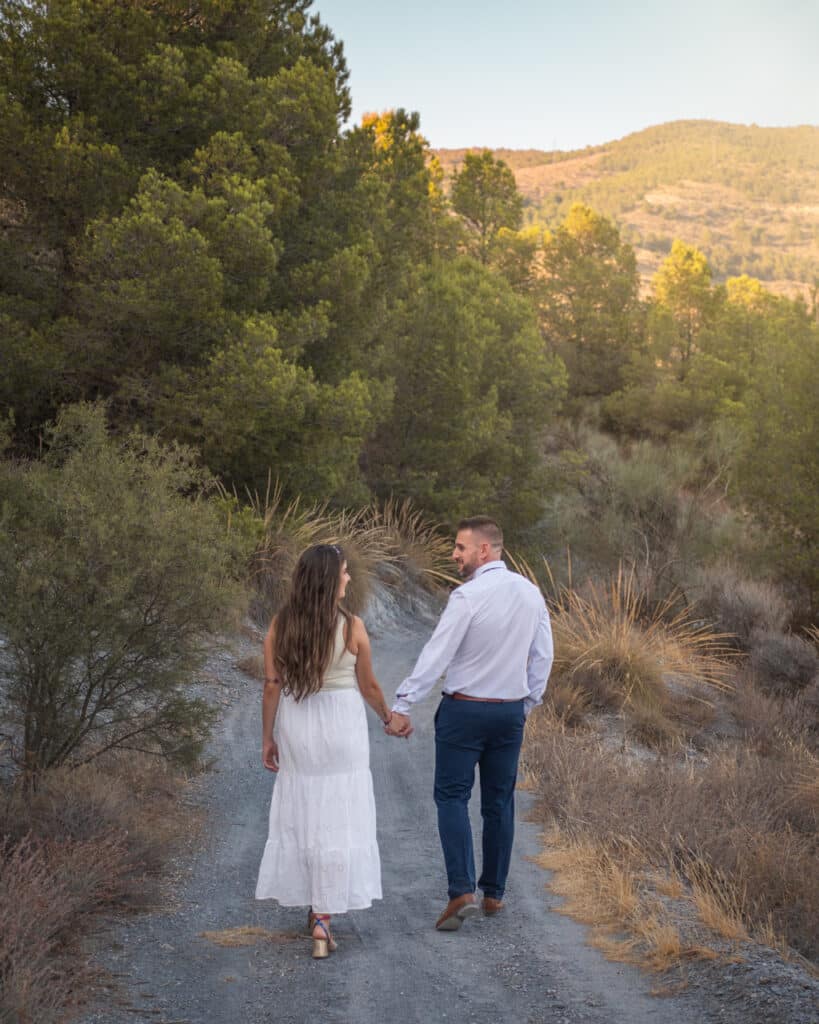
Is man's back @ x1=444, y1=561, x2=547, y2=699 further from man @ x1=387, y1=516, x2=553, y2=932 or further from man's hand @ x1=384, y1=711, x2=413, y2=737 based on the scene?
man's hand @ x1=384, y1=711, x2=413, y2=737

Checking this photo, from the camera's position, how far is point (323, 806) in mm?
5078

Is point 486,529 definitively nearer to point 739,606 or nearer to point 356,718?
point 356,718

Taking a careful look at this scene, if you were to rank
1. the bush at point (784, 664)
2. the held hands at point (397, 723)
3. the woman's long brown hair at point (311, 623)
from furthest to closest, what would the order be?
the bush at point (784, 664) → the held hands at point (397, 723) → the woman's long brown hair at point (311, 623)

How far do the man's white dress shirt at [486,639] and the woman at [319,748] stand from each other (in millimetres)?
389

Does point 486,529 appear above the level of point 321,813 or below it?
above

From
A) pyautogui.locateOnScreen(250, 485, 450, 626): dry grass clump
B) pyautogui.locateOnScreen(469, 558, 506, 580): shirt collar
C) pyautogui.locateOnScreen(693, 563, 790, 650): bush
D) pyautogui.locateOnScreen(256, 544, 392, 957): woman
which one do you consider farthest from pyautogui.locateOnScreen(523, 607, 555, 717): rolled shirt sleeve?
pyautogui.locateOnScreen(693, 563, 790, 650): bush

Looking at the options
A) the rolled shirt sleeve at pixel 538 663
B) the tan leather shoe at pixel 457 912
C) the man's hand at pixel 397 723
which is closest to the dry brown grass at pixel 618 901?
the tan leather shoe at pixel 457 912

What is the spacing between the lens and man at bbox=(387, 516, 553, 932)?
5.30m

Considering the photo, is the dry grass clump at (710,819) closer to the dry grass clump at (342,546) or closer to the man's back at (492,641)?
the man's back at (492,641)

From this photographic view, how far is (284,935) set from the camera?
5367 millimetres

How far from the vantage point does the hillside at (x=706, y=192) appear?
5212 inches

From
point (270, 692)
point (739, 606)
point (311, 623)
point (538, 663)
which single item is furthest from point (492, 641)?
point (739, 606)

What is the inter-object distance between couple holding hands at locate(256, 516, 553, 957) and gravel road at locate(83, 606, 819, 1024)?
0.83 feet

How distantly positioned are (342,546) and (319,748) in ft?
32.6
